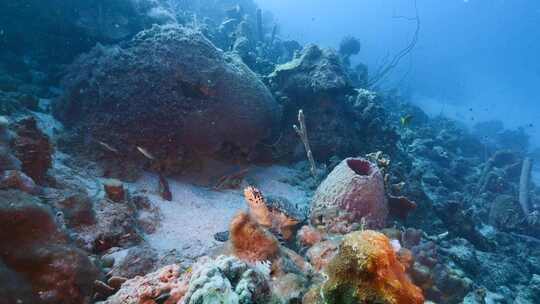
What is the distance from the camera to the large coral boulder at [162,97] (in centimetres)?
573

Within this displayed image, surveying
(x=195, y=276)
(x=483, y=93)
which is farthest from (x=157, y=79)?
(x=483, y=93)

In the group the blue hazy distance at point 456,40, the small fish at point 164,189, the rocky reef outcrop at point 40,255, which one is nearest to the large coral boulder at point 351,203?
the small fish at point 164,189

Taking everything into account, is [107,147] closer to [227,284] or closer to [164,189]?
[164,189]

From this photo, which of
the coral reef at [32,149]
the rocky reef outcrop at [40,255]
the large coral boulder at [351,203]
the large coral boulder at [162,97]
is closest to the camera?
the rocky reef outcrop at [40,255]

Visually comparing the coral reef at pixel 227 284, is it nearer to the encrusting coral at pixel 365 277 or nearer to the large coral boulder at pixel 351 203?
the encrusting coral at pixel 365 277

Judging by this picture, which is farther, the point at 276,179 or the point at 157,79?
the point at 276,179

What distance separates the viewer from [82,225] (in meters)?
3.83

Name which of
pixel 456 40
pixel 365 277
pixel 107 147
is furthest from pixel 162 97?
pixel 456 40

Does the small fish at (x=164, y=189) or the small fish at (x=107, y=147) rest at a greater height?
the small fish at (x=107, y=147)

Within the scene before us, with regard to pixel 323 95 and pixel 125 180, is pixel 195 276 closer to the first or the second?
pixel 125 180

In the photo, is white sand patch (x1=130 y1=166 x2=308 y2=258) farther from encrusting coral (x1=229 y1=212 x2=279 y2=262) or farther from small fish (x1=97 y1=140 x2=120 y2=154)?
encrusting coral (x1=229 y1=212 x2=279 y2=262)

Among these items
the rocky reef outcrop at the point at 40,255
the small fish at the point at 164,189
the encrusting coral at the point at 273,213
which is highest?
the rocky reef outcrop at the point at 40,255

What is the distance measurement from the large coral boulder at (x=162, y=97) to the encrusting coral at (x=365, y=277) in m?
4.69

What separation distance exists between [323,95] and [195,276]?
6.37 meters
